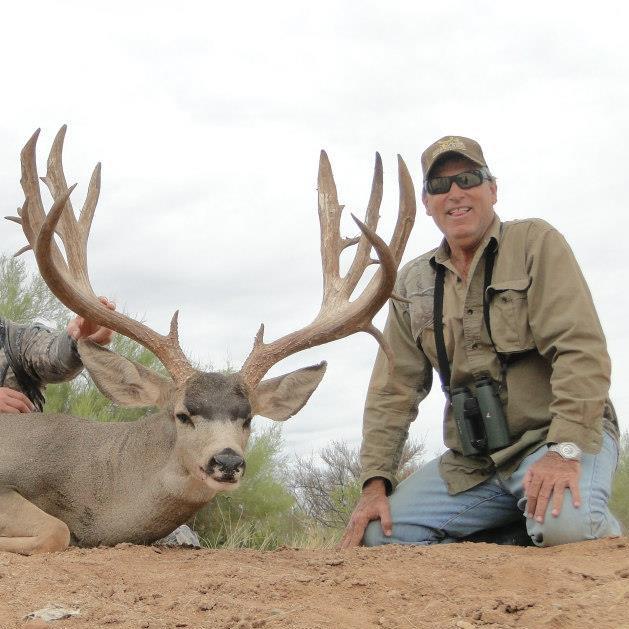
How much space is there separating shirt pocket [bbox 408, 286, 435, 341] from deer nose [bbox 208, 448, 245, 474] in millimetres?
1777

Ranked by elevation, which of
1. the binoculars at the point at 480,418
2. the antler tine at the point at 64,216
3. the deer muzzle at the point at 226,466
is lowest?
the deer muzzle at the point at 226,466

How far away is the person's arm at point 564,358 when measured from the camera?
5309 millimetres

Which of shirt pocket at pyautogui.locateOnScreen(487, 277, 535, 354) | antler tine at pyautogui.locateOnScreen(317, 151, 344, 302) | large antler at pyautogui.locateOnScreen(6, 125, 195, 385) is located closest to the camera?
large antler at pyautogui.locateOnScreen(6, 125, 195, 385)

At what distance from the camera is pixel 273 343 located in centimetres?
607

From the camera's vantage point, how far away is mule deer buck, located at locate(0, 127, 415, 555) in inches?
217

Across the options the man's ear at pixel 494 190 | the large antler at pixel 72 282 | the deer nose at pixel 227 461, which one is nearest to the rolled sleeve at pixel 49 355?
the large antler at pixel 72 282

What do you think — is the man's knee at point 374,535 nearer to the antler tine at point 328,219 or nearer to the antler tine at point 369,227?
the antler tine at point 369,227

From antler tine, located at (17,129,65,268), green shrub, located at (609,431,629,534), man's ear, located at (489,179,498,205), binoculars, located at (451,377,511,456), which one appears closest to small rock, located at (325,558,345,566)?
binoculars, located at (451,377,511,456)

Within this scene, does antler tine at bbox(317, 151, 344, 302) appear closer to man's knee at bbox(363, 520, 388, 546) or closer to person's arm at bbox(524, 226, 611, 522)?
person's arm at bbox(524, 226, 611, 522)

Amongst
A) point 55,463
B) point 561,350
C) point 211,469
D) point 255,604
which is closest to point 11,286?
point 55,463

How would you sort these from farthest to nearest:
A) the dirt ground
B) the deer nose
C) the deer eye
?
the deer eye → the deer nose → the dirt ground

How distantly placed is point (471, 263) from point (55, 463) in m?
2.93

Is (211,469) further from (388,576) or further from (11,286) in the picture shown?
(11,286)

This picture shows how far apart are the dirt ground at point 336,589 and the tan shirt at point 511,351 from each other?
0.88 m
